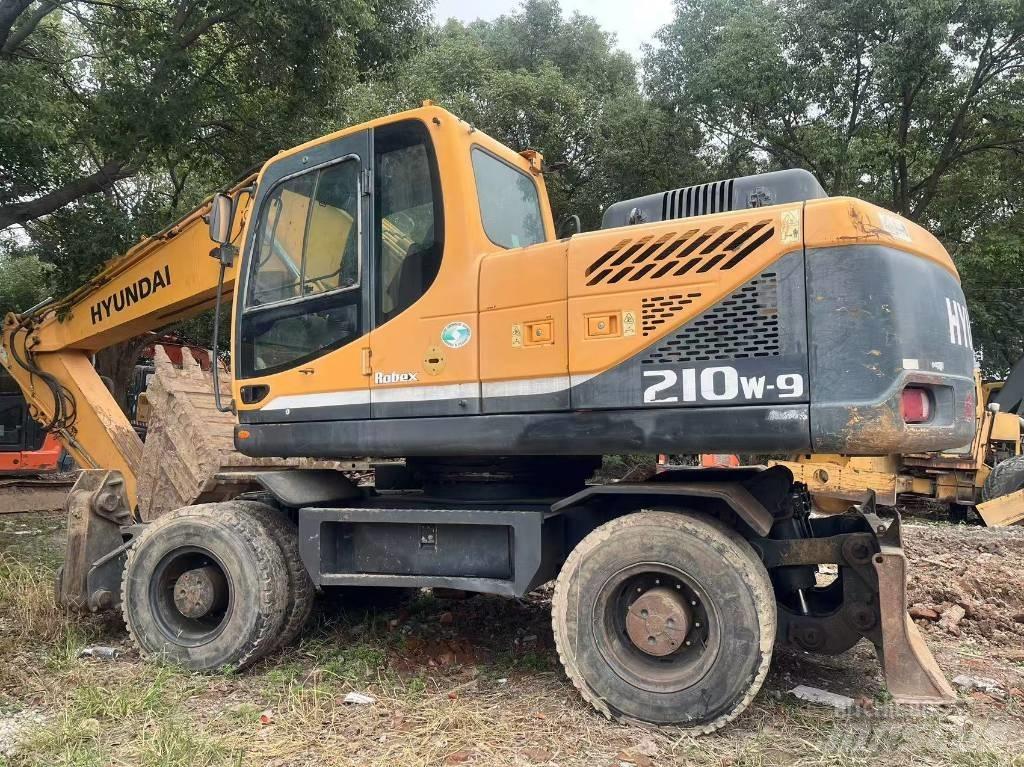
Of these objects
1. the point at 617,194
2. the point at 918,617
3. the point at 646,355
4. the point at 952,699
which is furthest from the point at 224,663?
the point at 617,194

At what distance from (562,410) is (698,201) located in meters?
1.57

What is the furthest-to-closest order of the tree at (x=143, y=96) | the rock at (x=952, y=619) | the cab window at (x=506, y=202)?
the tree at (x=143, y=96) → the rock at (x=952, y=619) → the cab window at (x=506, y=202)

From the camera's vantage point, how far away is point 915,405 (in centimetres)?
354

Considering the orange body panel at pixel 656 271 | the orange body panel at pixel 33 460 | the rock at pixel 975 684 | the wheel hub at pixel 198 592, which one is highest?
the orange body panel at pixel 656 271

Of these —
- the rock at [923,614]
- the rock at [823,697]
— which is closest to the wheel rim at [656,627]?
the rock at [823,697]

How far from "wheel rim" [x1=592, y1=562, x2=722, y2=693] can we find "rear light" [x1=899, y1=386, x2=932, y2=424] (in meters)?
1.22

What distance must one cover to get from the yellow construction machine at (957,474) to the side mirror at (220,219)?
6.95 m

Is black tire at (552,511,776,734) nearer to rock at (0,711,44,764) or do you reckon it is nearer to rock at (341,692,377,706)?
rock at (341,692,377,706)

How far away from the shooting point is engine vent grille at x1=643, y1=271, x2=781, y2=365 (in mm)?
3596

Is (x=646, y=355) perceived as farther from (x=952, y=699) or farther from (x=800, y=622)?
(x=952, y=699)

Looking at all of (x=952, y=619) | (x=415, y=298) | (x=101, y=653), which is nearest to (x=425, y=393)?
(x=415, y=298)

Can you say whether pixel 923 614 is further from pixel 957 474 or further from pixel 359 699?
pixel 957 474

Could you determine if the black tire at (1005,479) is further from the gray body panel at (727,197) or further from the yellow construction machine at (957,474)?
the gray body panel at (727,197)

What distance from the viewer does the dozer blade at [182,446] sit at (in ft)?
19.5
